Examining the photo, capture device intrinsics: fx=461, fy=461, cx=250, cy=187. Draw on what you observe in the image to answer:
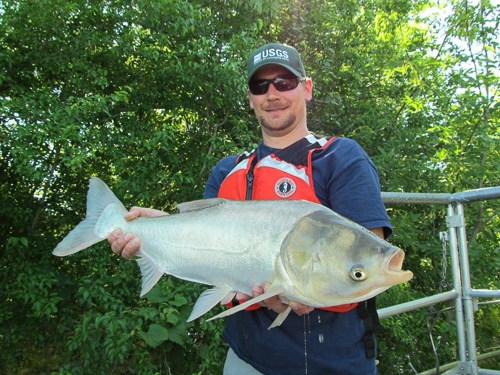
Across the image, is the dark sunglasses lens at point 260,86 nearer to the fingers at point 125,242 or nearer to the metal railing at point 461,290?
the fingers at point 125,242

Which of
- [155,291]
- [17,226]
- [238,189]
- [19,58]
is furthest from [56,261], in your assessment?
[238,189]

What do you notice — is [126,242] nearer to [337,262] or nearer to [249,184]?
[249,184]

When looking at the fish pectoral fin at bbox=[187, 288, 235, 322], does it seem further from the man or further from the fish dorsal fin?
the fish dorsal fin

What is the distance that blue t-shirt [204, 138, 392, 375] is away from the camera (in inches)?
83.4

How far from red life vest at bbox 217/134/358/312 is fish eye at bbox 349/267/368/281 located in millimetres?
432

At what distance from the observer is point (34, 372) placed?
652cm

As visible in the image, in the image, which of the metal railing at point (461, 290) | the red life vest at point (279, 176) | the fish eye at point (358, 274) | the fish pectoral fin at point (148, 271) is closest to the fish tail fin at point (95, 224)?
the fish pectoral fin at point (148, 271)

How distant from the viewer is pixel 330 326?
214 centimetres

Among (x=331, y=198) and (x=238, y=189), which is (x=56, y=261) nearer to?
(x=238, y=189)

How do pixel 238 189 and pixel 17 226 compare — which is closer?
pixel 238 189

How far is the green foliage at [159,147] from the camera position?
5.37 meters

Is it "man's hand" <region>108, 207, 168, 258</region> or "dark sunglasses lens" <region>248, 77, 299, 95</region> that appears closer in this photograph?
"man's hand" <region>108, 207, 168, 258</region>

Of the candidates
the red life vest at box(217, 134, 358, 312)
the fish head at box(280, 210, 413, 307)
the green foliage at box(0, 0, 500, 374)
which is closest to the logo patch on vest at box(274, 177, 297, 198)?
the red life vest at box(217, 134, 358, 312)

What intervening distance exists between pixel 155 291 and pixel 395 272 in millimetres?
3832
